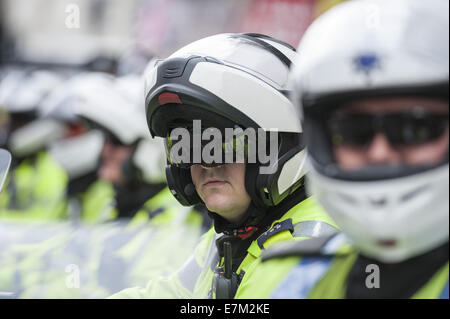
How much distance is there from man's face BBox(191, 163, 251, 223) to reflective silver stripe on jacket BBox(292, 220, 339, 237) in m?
0.20

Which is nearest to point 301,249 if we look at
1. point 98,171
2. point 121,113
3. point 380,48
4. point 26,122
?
point 380,48

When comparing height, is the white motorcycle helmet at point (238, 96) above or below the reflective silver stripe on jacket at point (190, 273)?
above

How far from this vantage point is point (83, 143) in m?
5.73

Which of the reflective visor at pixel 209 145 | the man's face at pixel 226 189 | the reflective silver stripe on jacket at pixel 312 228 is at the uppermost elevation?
the reflective visor at pixel 209 145

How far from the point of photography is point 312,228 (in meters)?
1.84

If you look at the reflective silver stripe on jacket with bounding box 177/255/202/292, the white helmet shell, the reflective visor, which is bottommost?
the reflective silver stripe on jacket with bounding box 177/255/202/292

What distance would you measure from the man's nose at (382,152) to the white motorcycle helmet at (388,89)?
2 cm

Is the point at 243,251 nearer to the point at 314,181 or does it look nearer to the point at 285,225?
the point at 285,225

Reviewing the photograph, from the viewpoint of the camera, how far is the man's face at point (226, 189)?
1.99 meters

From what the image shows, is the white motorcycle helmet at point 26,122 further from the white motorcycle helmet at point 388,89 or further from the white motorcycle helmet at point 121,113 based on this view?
the white motorcycle helmet at point 388,89

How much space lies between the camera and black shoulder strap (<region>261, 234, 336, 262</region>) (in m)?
1.42

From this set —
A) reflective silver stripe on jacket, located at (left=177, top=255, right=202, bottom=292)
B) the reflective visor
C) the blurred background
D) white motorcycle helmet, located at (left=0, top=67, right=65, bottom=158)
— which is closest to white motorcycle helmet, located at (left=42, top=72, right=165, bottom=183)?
the blurred background

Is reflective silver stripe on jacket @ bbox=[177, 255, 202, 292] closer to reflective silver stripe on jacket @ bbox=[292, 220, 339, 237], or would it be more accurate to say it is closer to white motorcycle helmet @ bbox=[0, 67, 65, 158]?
reflective silver stripe on jacket @ bbox=[292, 220, 339, 237]

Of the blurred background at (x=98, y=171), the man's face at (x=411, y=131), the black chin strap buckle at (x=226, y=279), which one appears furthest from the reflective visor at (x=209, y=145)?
the man's face at (x=411, y=131)
